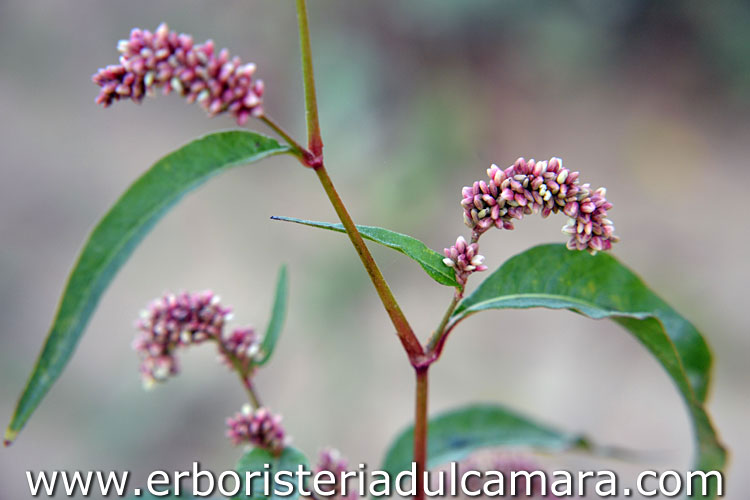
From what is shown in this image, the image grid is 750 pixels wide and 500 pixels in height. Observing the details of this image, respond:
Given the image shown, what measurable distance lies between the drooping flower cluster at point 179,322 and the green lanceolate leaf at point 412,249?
307 mm

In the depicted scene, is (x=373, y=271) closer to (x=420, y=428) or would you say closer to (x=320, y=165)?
(x=320, y=165)

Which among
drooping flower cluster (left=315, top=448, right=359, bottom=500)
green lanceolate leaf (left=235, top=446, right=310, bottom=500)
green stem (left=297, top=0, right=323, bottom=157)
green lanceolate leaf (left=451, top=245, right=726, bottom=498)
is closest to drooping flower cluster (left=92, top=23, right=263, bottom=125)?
green stem (left=297, top=0, right=323, bottom=157)

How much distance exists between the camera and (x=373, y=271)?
0.84 m

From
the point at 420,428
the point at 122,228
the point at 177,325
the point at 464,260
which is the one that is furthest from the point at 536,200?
the point at 177,325

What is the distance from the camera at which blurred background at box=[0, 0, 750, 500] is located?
11.3 feet

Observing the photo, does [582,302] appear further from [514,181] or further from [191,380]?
[191,380]

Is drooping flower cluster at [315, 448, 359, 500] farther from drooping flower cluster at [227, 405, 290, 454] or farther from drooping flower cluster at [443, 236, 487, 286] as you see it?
drooping flower cluster at [443, 236, 487, 286]

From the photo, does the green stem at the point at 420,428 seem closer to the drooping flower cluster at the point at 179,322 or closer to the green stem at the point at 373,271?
the green stem at the point at 373,271

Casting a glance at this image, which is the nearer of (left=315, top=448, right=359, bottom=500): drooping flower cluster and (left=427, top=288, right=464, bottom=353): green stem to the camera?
(left=427, top=288, right=464, bottom=353): green stem

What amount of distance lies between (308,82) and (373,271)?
0.77 feet

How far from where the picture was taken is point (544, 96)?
4.28m

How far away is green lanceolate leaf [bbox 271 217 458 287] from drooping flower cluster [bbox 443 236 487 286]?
1 centimetres

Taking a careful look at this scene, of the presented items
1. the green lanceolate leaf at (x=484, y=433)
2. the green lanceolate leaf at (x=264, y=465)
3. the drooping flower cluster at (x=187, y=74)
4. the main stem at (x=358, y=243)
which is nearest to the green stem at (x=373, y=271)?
the main stem at (x=358, y=243)

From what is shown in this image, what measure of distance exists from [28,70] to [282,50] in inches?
71.4
